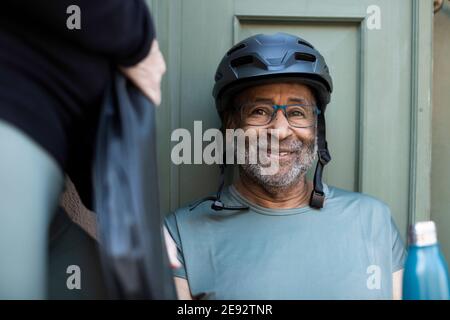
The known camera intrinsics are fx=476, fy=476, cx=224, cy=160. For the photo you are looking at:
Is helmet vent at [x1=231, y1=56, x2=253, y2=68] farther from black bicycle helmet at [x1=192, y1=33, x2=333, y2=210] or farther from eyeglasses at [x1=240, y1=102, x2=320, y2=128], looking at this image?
eyeglasses at [x1=240, y1=102, x2=320, y2=128]

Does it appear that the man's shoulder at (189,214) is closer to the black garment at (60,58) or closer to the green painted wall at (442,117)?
the black garment at (60,58)

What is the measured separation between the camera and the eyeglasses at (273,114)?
178 cm

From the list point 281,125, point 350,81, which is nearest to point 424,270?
point 281,125

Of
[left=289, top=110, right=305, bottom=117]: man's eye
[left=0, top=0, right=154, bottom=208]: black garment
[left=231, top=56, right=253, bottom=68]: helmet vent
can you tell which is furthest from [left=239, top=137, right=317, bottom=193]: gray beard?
[left=0, top=0, right=154, bottom=208]: black garment

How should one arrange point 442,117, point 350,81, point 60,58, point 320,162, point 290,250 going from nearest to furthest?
1. point 60,58
2. point 290,250
3. point 320,162
4. point 350,81
5. point 442,117

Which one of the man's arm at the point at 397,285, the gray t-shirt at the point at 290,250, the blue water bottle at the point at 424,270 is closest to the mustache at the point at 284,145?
the gray t-shirt at the point at 290,250

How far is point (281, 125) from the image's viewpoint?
1.76 meters

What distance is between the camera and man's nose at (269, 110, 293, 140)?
1.75m

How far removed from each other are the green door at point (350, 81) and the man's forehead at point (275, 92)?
0.26 metres

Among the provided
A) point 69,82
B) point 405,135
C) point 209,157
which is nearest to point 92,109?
point 69,82

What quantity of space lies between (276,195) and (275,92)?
388mm

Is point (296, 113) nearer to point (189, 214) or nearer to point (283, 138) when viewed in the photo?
point (283, 138)

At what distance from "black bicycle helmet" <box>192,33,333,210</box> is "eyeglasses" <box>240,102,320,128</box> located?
8 cm
